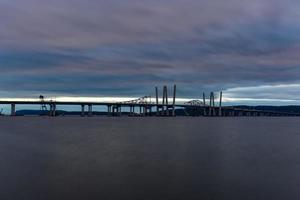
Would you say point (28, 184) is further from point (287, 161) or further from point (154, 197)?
point (287, 161)

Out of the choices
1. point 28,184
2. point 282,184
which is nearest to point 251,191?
point 282,184

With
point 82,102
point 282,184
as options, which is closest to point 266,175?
point 282,184

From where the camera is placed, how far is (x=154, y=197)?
56.4ft

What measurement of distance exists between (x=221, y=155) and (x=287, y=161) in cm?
494

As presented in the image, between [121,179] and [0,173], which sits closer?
[121,179]

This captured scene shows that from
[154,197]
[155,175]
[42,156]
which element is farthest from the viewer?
[42,156]

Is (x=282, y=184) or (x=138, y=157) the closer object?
(x=282, y=184)

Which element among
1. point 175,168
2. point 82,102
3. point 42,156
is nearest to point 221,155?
point 175,168

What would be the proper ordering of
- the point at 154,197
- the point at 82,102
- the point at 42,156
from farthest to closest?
the point at 82,102 < the point at 42,156 < the point at 154,197

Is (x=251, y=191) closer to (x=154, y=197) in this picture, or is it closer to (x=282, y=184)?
(x=282, y=184)

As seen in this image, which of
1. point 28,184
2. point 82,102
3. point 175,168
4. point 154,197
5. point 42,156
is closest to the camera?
point 154,197

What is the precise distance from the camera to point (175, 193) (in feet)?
58.5

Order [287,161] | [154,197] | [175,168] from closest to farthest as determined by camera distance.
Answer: [154,197]
[175,168]
[287,161]

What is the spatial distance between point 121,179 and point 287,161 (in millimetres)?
13657
